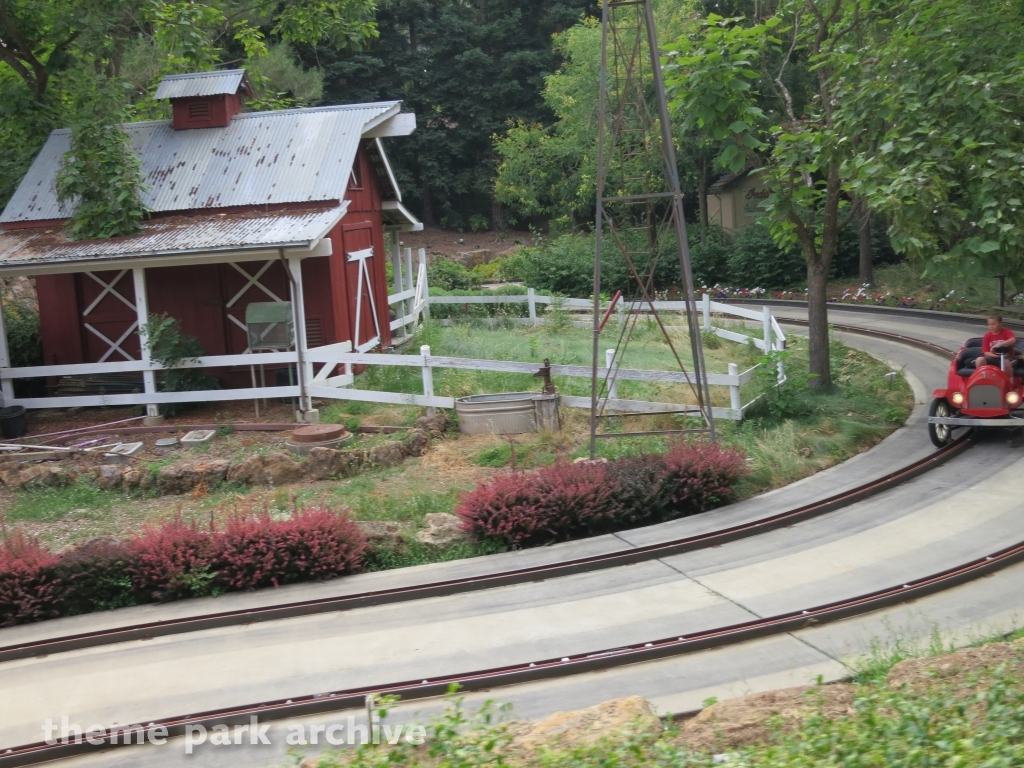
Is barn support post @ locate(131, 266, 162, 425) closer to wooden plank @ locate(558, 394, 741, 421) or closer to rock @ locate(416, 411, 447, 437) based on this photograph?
rock @ locate(416, 411, 447, 437)

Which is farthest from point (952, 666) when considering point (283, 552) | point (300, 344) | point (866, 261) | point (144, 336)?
point (866, 261)

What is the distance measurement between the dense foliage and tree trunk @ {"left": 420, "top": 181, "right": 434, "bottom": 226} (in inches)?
1751

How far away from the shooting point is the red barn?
16.2 m

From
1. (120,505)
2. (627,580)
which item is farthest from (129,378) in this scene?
(627,580)

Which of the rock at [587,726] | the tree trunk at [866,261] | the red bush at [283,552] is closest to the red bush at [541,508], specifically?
the red bush at [283,552]

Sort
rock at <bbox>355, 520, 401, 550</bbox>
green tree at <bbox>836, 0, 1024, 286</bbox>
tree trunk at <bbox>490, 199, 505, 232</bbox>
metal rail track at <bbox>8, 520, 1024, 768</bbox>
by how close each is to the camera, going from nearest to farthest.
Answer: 1. metal rail track at <bbox>8, 520, 1024, 768</bbox>
2. rock at <bbox>355, 520, 401, 550</bbox>
3. green tree at <bbox>836, 0, 1024, 286</bbox>
4. tree trunk at <bbox>490, 199, 505, 232</bbox>

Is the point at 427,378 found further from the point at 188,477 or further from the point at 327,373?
the point at 188,477

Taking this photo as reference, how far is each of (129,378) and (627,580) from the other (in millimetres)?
12082

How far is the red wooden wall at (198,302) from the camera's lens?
17.8 metres

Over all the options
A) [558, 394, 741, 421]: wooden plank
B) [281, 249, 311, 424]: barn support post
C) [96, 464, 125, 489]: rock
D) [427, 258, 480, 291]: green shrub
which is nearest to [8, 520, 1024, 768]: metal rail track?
[558, 394, 741, 421]: wooden plank

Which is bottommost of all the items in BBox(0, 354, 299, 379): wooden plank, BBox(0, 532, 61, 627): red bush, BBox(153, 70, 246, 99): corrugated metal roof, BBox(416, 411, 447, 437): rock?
BBox(0, 532, 61, 627): red bush

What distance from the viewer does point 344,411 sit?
1611 centimetres

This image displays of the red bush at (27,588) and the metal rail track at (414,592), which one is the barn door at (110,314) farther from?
→ the metal rail track at (414,592)

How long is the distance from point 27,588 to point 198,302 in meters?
9.26
